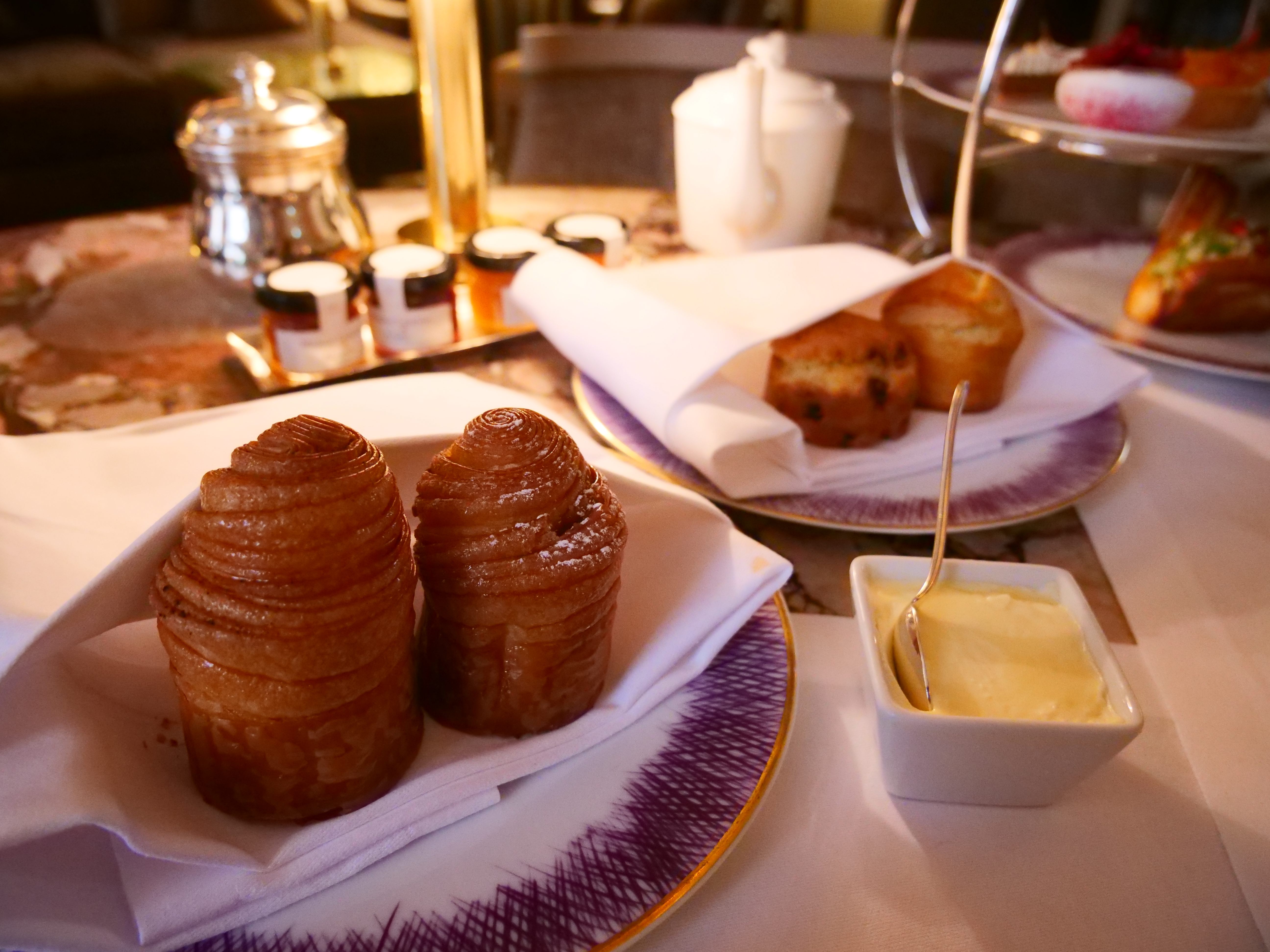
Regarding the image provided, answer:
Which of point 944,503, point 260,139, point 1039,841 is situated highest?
point 260,139

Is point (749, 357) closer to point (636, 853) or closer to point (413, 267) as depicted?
point (413, 267)

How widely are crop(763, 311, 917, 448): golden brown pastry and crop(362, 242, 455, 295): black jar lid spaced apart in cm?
35

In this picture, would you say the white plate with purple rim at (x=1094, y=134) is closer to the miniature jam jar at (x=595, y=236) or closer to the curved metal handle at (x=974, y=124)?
the curved metal handle at (x=974, y=124)

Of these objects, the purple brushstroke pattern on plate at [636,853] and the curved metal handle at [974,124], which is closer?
the purple brushstroke pattern on plate at [636,853]

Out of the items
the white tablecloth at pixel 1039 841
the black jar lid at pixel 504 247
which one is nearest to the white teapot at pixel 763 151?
the black jar lid at pixel 504 247

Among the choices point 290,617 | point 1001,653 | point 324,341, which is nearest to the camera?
Answer: point 290,617

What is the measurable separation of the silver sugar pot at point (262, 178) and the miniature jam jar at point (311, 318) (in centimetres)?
11

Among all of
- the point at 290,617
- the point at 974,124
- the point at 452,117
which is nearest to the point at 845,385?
the point at 974,124

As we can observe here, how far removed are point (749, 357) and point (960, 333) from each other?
20 centimetres

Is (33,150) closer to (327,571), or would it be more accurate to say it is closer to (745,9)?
(745,9)

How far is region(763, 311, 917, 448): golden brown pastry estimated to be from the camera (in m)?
0.73

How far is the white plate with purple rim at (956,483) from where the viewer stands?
67cm

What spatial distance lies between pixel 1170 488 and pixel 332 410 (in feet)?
2.32

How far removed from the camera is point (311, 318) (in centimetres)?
82
